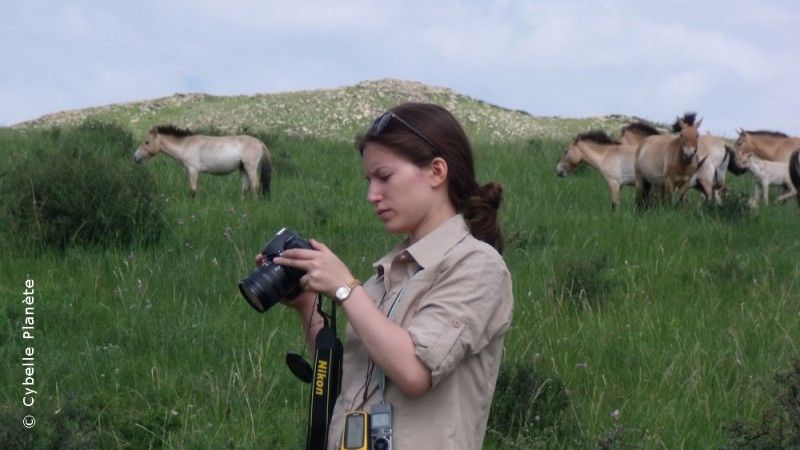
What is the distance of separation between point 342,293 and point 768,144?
63.4 feet

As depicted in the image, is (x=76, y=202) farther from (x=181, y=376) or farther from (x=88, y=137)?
(x=88, y=137)

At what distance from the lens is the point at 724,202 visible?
42.4ft

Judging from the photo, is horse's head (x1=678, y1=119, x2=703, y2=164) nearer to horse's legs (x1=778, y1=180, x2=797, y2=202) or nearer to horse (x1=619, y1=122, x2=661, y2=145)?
horse's legs (x1=778, y1=180, x2=797, y2=202)

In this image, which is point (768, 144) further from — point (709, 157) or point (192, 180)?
point (192, 180)

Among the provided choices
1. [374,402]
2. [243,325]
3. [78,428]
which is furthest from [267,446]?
[374,402]

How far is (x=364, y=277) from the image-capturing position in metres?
8.54

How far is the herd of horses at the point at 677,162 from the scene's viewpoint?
14562mm

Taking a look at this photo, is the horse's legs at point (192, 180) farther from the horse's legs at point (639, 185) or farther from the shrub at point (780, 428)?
the shrub at point (780, 428)

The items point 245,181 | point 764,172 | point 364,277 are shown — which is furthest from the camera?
point 764,172

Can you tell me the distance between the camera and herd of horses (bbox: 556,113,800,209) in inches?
573

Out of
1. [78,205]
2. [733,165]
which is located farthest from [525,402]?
[733,165]

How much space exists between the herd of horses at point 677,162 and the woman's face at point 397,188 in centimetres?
1077

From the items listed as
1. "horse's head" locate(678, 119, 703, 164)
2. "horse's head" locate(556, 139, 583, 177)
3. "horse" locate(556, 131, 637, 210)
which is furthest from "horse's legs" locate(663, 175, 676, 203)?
"horse's head" locate(556, 139, 583, 177)

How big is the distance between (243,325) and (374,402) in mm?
4161
